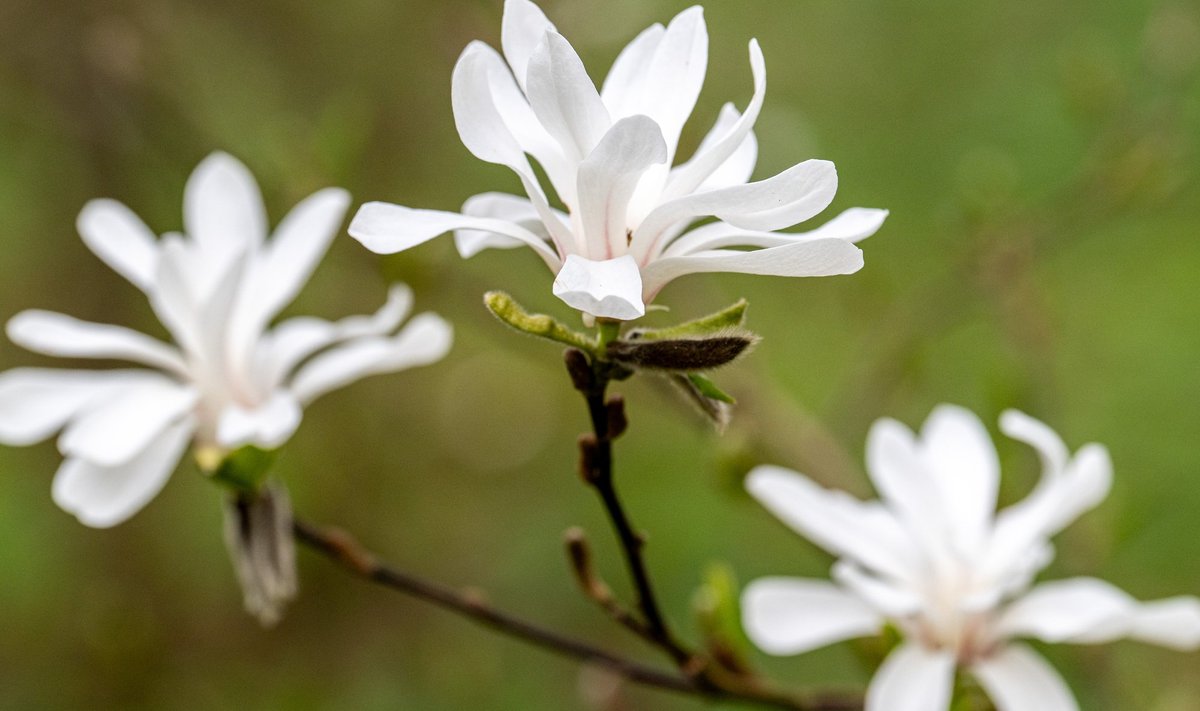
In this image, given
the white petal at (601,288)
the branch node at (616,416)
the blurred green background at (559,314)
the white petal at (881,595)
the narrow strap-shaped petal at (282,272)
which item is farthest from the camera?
the blurred green background at (559,314)

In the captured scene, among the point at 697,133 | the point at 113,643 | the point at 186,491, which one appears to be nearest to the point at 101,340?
the point at 113,643

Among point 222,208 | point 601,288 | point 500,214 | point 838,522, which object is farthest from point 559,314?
point 601,288

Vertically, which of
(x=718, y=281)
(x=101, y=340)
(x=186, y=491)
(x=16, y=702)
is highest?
(x=101, y=340)

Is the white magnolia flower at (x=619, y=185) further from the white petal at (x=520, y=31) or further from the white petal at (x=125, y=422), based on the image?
the white petal at (x=125, y=422)

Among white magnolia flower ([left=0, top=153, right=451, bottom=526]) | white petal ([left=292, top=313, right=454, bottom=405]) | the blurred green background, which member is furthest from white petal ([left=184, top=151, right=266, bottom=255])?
the blurred green background

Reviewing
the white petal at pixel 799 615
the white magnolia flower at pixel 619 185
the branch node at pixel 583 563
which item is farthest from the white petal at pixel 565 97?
the white petal at pixel 799 615

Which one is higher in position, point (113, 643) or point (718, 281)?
point (718, 281)

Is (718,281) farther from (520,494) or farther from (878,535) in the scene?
(878,535)

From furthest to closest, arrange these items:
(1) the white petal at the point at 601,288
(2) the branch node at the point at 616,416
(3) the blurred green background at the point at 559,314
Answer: (3) the blurred green background at the point at 559,314 < (2) the branch node at the point at 616,416 < (1) the white petal at the point at 601,288
